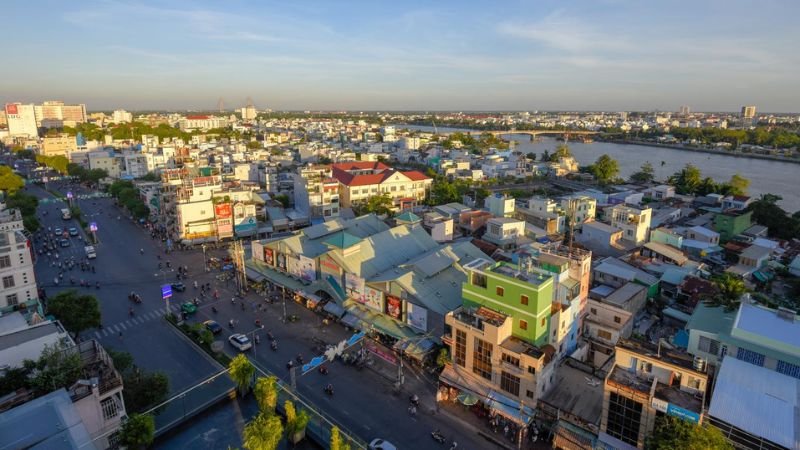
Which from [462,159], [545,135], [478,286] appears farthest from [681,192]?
[545,135]

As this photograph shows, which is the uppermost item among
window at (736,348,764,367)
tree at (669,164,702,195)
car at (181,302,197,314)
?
tree at (669,164,702,195)

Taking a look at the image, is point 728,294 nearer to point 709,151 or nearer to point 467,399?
point 467,399

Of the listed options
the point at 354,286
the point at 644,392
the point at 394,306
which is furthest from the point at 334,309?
the point at 644,392

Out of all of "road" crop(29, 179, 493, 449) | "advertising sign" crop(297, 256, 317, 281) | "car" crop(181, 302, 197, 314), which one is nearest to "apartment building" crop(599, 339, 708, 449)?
"road" crop(29, 179, 493, 449)

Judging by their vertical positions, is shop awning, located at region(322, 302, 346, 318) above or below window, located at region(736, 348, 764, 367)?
below

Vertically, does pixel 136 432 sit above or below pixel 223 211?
below

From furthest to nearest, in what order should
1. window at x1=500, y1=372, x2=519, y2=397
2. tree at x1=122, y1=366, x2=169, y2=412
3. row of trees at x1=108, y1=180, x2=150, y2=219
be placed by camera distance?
row of trees at x1=108, y1=180, x2=150, y2=219, window at x1=500, y1=372, x2=519, y2=397, tree at x1=122, y1=366, x2=169, y2=412

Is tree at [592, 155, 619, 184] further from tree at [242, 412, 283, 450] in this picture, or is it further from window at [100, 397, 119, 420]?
window at [100, 397, 119, 420]

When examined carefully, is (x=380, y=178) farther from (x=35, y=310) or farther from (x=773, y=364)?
(x=773, y=364)
